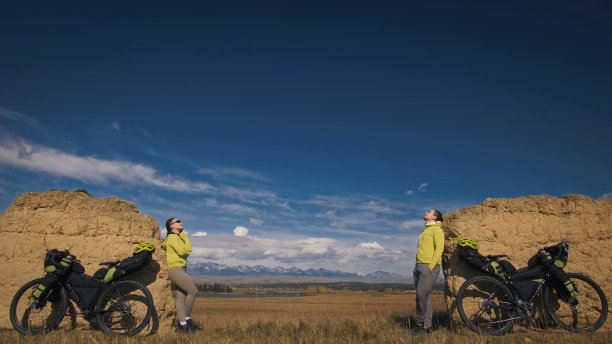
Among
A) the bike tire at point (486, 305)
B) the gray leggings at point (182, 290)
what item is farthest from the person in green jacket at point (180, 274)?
the bike tire at point (486, 305)

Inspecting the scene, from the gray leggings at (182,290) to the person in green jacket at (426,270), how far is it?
13.9 ft

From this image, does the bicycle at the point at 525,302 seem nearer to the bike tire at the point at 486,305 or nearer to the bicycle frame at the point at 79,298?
the bike tire at the point at 486,305

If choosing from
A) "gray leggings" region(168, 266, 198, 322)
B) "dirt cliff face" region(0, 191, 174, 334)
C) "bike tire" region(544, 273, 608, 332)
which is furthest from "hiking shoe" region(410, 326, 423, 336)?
"dirt cliff face" region(0, 191, 174, 334)

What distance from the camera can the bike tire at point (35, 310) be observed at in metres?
7.33

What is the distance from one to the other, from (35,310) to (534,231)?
398 inches

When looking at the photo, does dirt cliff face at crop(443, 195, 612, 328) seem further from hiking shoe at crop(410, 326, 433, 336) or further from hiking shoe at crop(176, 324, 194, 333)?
hiking shoe at crop(176, 324, 194, 333)

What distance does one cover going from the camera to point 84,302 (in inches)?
293

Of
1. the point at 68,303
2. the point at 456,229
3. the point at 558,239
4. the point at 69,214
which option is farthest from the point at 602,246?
the point at 69,214

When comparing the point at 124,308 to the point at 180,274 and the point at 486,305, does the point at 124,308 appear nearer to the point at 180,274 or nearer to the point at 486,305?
the point at 180,274

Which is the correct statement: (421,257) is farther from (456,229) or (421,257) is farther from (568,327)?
(568,327)

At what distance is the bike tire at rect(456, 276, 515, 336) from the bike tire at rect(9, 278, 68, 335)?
24.2ft

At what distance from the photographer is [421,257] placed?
758cm

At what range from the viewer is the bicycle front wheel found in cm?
741

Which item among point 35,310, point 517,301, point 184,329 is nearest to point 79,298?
point 35,310
